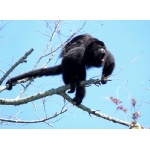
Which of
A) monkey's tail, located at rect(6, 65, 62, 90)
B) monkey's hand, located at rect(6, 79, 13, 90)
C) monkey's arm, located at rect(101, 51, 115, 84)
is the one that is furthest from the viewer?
monkey's arm, located at rect(101, 51, 115, 84)

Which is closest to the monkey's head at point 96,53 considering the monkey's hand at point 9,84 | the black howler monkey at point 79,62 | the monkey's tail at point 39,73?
the black howler monkey at point 79,62

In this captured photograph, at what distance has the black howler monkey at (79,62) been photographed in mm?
3098

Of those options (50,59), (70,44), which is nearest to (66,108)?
(50,59)

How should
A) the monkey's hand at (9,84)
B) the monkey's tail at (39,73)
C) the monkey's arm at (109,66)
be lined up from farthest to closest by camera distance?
the monkey's arm at (109,66) → the monkey's tail at (39,73) → the monkey's hand at (9,84)

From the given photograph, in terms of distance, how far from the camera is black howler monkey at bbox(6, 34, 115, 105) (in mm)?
3098

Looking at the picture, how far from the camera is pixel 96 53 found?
3441mm

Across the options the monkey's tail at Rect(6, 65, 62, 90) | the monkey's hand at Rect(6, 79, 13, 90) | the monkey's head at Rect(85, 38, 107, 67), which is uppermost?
the monkey's head at Rect(85, 38, 107, 67)

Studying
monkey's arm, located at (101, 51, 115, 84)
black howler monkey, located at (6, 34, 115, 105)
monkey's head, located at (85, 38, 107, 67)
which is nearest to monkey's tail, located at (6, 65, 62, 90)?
black howler monkey, located at (6, 34, 115, 105)

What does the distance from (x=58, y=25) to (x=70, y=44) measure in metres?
0.33

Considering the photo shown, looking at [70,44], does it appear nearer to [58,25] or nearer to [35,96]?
[58,25]

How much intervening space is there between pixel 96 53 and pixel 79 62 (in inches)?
12.2

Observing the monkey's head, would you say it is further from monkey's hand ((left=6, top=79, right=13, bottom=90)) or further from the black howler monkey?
monkey's hand ((left=6, top=79, right=13, bottom=90))

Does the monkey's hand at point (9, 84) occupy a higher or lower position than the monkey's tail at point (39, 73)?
lower

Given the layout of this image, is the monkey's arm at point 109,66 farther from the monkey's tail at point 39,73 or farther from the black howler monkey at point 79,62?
the monkey's tail at point 39,73
